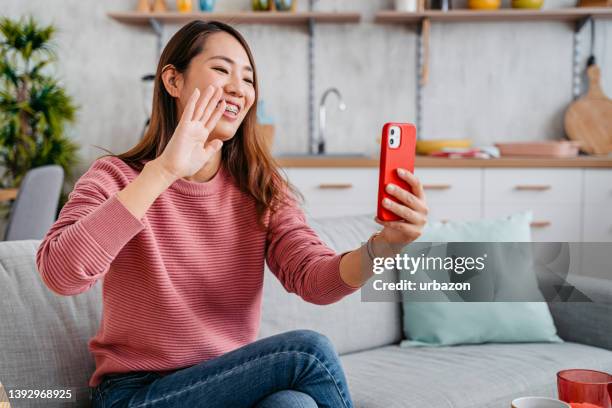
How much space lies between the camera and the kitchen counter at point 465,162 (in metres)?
3.37

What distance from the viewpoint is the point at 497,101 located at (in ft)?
13.3

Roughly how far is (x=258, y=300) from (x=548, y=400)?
0.67 m

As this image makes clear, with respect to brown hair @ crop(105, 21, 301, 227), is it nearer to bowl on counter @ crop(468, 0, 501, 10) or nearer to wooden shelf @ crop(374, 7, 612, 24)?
wooden shelf @ crop(374, 7, 612, 24)

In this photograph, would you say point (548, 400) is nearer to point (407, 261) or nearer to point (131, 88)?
point (407, 261)

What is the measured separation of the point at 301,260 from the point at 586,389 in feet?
1.98

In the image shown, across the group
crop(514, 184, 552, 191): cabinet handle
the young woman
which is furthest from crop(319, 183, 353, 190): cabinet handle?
the young woman

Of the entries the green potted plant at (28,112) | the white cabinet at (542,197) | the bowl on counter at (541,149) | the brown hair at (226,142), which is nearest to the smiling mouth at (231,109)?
the brown hair at (226,142)

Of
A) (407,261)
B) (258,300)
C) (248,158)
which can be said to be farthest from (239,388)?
(407,261)

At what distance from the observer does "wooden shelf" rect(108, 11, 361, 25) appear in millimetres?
3778

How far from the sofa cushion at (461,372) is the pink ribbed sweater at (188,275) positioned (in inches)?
14.7

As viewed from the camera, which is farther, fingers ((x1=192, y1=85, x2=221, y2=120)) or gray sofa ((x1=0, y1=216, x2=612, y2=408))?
gray sofa ((x1=0, y1=216, x2=612, y2=408))

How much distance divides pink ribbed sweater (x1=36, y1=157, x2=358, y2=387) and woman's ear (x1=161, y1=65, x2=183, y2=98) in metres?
0.19

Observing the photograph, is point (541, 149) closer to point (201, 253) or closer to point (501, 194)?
point (501, 194)

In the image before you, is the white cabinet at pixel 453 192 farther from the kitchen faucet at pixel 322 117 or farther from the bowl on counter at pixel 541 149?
the kitchen faucet at pixel 322 117
